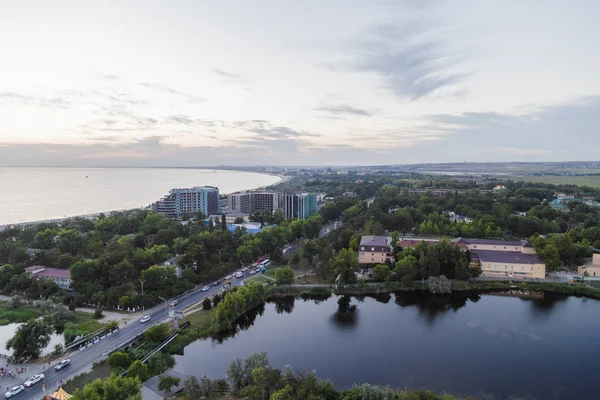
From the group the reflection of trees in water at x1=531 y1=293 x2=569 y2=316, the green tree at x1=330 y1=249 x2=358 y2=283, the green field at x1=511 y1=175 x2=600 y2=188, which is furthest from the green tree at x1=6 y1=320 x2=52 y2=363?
the green field at x1=511 y1=175 x2=600 y2=188

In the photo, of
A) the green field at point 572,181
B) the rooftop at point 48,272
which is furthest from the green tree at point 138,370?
the green field at point 572,181

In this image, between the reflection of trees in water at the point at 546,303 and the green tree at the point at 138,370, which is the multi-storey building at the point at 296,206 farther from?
the green tree at the point at 138,370

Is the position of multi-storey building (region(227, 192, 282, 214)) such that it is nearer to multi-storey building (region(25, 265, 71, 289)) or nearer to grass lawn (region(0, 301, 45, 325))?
multi-storey building (region(25, 265, 71, 289))

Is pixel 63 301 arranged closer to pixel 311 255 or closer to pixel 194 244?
pixel 194 244

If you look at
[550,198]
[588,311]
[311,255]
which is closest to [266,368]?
[311,255]

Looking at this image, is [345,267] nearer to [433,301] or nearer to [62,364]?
[433,301]

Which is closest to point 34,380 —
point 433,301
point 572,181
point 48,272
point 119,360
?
point 119,360
